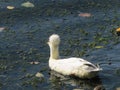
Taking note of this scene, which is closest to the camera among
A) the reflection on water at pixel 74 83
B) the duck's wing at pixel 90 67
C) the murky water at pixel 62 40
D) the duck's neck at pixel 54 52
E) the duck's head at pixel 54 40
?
the reflection on water at pixel 74 83

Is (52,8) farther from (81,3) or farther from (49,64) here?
(49,64)

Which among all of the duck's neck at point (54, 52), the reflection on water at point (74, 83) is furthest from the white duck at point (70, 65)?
the reflection on water at point (74, 83)

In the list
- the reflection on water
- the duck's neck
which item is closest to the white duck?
the duck's neck

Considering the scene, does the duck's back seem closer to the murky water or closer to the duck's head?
the murky water

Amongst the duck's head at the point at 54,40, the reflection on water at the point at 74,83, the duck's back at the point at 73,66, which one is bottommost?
the reflection on water at the point at 74,83

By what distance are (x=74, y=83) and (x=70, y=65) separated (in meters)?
0.70

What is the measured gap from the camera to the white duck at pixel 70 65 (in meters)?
14.9

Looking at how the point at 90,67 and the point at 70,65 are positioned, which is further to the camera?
the point at 70,65

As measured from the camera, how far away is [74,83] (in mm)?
15078

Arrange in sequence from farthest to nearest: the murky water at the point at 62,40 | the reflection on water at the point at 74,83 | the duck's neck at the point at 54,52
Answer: the duck's neck at the point at 54,52 → the murky water at the point at 62,40 → the reflection on water at the point at 74,83

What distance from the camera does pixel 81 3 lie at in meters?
22.8

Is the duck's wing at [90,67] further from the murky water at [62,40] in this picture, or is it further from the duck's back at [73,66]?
the murky water at [62,40]

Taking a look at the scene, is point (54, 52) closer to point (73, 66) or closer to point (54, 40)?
point (54, 40)

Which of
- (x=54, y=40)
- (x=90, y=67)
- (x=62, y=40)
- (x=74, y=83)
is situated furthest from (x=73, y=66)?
(x=62, y=40)
